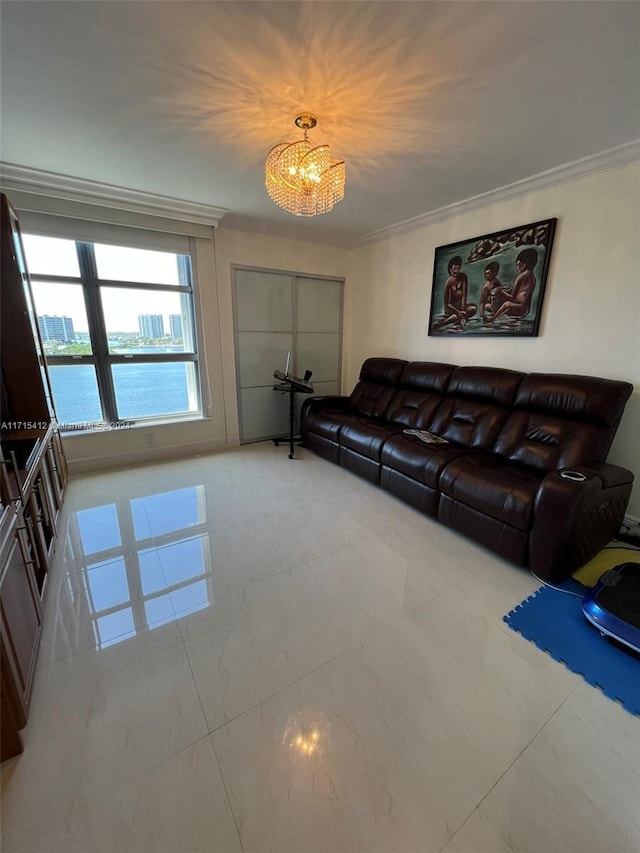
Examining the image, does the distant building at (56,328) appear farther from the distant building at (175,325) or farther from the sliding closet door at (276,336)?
the sliding closet door at (276,336)

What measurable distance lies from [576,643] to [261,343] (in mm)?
3679

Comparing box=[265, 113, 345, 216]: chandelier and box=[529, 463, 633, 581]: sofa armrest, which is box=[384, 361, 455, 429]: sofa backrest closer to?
box=[529, 463, 633, 581]: sofa armrest

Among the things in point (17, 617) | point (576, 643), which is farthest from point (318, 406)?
point (17, 617)

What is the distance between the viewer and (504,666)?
1.44m

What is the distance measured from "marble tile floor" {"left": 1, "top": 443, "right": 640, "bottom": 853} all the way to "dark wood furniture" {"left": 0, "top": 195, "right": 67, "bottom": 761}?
0.14 m

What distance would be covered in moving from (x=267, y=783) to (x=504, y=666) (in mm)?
1030

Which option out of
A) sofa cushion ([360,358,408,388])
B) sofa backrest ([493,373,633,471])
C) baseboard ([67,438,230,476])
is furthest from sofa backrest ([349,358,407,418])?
baseboard ([67,438,230,476])

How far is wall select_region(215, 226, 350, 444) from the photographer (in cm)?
360

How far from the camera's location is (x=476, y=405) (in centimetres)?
293

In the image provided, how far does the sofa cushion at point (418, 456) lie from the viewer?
8.04ft

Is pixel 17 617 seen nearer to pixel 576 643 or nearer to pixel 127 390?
pixel 576 643

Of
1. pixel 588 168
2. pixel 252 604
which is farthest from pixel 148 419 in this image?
pixel 588 168

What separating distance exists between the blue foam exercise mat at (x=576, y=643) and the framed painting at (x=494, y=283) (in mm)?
2059

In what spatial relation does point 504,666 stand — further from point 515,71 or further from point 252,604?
point 515,71
